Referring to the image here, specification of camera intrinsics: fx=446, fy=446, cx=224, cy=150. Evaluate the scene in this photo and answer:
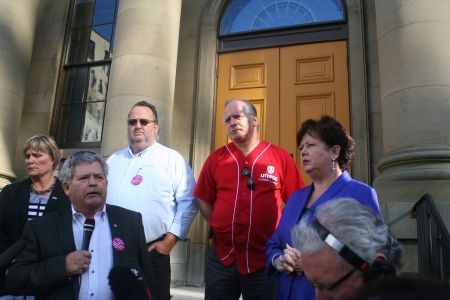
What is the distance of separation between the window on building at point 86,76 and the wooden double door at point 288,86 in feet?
8.67

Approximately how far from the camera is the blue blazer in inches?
104

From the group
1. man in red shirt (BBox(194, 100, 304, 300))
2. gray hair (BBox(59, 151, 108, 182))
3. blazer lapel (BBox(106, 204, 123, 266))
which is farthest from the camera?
man in red shirt (BBox(194, 100, 304, 300))

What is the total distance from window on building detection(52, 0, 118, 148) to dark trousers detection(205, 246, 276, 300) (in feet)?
19.2

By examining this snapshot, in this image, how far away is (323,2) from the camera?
26.5ft

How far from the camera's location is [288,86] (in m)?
7.82

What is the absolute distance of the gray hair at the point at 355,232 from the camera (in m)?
1.56

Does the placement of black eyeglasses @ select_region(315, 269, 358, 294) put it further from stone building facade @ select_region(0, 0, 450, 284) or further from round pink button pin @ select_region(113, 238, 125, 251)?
stone building facade @ select_region(0, 0, 450, 284)

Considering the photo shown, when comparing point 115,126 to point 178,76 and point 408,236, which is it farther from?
point 408,236

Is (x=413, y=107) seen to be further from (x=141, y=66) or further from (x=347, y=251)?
(x=347, y=251)

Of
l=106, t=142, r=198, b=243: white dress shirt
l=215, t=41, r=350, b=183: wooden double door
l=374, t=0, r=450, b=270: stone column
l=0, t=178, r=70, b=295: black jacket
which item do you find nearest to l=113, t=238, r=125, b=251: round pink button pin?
l=0, t=178, r=70, b=295: black jacket

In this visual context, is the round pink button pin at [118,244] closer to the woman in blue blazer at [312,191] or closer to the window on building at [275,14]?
the woman in blue blazer at [312,191]

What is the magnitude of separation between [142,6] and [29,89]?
3.91 metres

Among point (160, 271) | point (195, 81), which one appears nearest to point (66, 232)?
point (160, 271)

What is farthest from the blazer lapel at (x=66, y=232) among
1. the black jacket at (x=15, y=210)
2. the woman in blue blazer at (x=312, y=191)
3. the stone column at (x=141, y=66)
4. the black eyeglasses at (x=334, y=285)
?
the stone column at (x=141, y=66)
